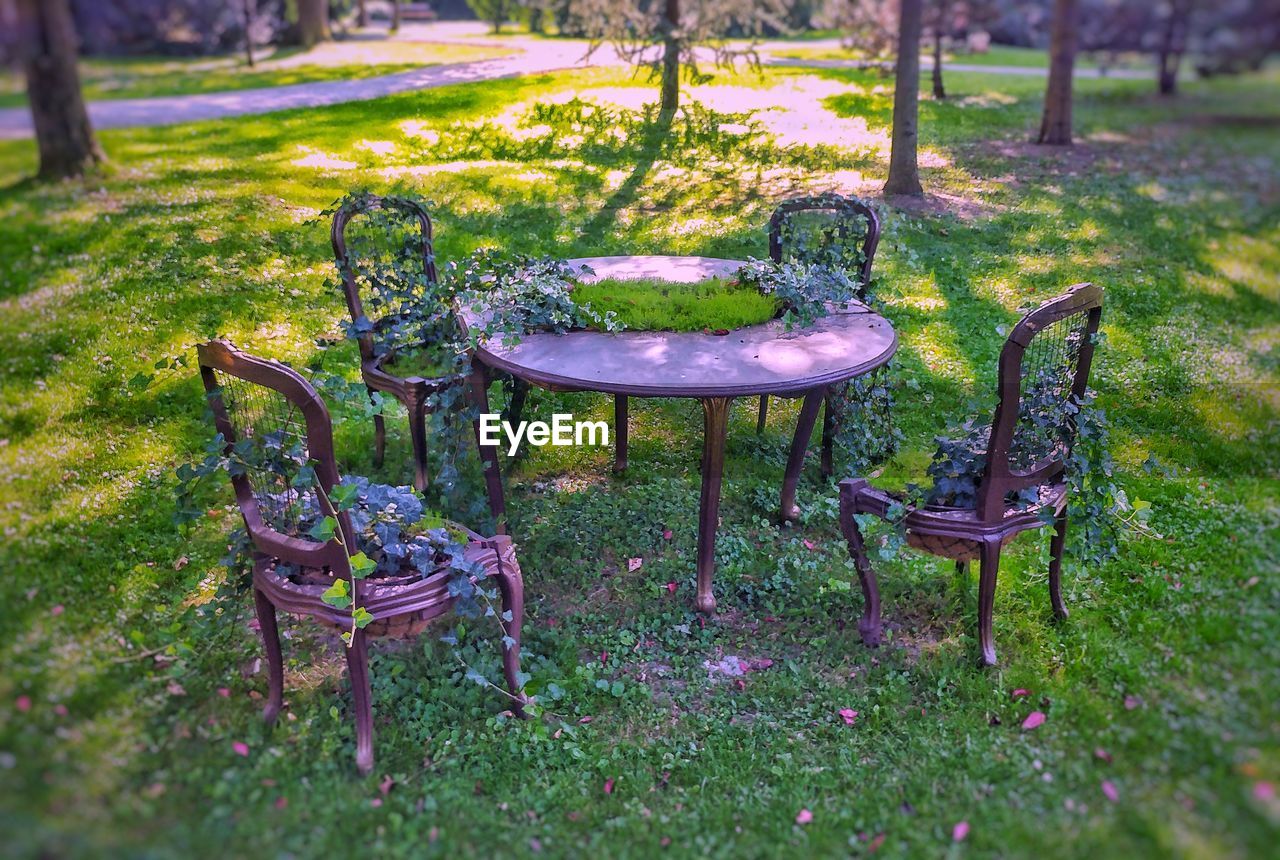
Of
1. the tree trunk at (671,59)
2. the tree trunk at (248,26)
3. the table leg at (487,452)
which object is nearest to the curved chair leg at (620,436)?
the table leg at (487,452)

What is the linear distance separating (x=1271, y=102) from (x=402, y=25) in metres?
2.69

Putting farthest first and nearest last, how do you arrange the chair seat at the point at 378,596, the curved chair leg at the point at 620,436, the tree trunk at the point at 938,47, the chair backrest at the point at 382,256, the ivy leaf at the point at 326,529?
the tree trunk at the point at 938,47 → the curved chair leg at the point at 620,436 → the chair backrest at the point at 382,256 → the chair seat at the point at 378,596 → the ivy leaf at the point at 326,529

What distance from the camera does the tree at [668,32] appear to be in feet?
12.6

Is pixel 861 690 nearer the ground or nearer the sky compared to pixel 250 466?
nearer the ground

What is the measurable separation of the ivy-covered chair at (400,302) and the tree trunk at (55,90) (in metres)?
1.49

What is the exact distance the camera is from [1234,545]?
2363mm

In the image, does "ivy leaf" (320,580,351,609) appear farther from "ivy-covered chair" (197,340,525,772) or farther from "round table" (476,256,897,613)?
"round table" (476,256,897,613)

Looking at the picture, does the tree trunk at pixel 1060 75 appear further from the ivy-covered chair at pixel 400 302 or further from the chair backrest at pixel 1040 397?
the ivy-covered chair at pixel 400 302

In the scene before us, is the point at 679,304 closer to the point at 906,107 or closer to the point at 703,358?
the point at 703,358

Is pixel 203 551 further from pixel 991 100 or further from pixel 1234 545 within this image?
pixel 991 100

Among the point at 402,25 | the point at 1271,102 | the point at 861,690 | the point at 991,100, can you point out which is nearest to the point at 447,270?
the point at 402,25

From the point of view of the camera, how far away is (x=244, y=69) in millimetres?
2404

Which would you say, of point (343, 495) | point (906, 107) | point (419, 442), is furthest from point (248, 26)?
point (906, 107)

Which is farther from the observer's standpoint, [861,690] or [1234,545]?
[861,690]
